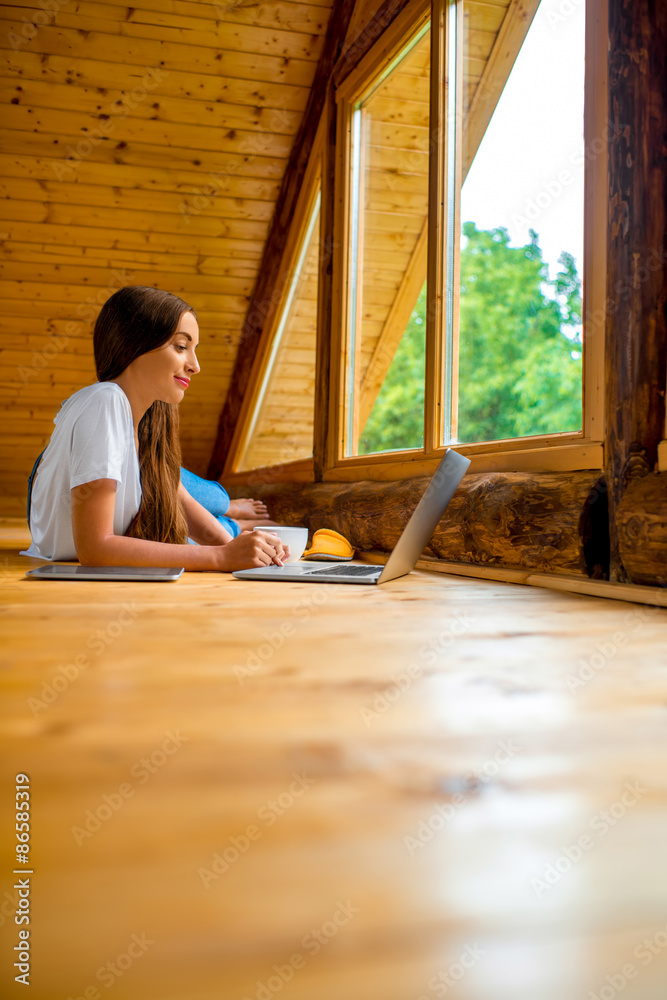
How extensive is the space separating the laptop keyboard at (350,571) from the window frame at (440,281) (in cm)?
51

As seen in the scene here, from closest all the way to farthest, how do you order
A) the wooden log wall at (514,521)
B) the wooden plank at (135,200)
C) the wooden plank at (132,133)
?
1. the wooden log wall at (514,521)
2. the wooden plank at (132,133)
3. the wooden plank at (135,200)

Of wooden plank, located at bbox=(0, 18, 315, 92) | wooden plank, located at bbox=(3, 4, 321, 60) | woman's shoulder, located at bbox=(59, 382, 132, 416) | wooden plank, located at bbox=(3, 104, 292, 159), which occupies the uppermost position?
wooden plank, located at bbox=(3, 4, 321, 60)

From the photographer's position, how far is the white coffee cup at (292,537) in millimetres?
1736

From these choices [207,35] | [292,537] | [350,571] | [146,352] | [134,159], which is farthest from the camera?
[134,159]

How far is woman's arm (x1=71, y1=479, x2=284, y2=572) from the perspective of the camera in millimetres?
1572

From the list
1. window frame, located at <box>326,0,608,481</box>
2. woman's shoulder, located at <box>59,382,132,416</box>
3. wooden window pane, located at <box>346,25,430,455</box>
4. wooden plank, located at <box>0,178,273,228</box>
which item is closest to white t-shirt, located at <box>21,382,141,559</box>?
woman's shoulder, located at <box>59,382,132,416</box>

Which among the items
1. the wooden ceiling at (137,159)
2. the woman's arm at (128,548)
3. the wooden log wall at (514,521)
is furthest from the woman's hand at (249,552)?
the wooden ceiling at (137,159)

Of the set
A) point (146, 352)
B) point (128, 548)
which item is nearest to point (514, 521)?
point (128, 548)

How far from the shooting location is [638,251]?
1541 millimetres

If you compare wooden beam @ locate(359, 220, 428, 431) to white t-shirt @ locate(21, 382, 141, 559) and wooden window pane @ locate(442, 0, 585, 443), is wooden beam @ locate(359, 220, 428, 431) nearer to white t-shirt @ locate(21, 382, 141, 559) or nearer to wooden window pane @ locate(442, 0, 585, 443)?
wooden window pane @ locate(442, 0, 585, 443)

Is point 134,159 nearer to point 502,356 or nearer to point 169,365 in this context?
point 502,356

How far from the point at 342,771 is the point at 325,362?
129 inches

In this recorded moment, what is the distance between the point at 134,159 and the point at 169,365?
2756mm

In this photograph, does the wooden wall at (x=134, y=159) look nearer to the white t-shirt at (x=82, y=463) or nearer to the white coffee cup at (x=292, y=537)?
the white t-shirt at (x=82, y=463)
